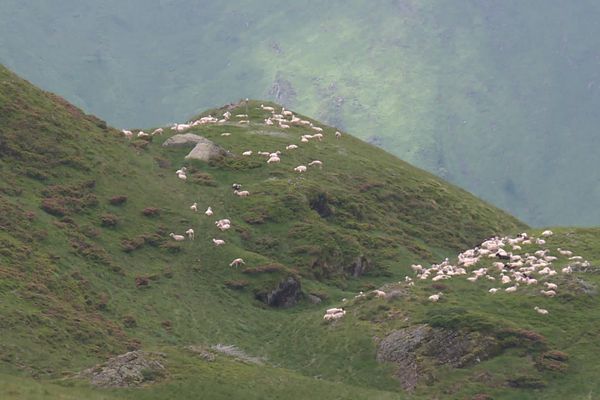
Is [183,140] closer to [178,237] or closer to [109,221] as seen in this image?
[178,237]

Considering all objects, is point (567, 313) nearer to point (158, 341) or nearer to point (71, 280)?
point (158, 341)

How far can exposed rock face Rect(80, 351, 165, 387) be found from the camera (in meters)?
66.9

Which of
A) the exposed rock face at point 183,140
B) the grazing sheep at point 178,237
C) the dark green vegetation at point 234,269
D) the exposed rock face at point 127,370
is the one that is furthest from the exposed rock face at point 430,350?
the exposed rock face at point 183,140

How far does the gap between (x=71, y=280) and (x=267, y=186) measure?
42.2 m

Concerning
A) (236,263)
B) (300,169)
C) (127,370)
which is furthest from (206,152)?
(127,370)

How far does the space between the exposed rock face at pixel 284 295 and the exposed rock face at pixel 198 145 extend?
35.5 m

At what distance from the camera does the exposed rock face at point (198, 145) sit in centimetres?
13535

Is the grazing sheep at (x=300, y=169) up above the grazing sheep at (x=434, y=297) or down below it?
above

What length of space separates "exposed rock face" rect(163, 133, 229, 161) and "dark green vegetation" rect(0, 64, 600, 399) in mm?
1984

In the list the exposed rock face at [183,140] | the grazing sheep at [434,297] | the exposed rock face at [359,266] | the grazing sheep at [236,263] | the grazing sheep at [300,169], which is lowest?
the grazing sheep at [434,297]

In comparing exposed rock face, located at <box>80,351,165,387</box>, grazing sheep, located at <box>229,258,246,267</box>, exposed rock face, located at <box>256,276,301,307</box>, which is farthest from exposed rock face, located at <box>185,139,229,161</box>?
exposed rock face, located at <box>80,351,165,387</box>

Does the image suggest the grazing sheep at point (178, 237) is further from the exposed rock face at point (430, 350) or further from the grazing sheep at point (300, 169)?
the exposed rock face at point (430, 350)

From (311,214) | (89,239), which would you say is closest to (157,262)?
(89,239)

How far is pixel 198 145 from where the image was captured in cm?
13812
